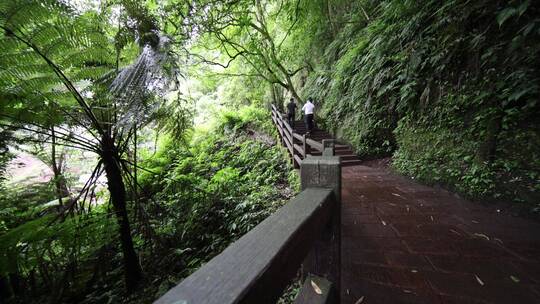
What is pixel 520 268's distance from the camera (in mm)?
1704

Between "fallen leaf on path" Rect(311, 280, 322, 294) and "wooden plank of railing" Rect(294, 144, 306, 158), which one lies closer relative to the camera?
"fallen leaf on path" Rect(311, 280, 322, 294)

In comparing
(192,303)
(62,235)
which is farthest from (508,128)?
(62,235)

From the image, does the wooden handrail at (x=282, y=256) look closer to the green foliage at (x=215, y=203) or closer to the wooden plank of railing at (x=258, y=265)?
the wooden plank of railing at (x=258, y=265)

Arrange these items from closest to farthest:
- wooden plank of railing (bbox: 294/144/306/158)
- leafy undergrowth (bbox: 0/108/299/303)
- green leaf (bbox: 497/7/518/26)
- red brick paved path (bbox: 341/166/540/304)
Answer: red brick paved path (bbox: 341/166/540/304) → leafy undergrowth (bbox: 0/108/299/303) → green leaf (bbox: 497/7/518/26) → wooden plank of railing (bbox: 294/144/306/158)

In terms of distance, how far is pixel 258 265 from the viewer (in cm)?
57

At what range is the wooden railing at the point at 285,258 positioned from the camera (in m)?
0.48

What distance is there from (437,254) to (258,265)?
2.05m

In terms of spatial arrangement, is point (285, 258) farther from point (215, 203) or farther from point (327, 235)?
point (215, 203)

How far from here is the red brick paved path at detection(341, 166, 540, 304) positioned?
1504 millimetres

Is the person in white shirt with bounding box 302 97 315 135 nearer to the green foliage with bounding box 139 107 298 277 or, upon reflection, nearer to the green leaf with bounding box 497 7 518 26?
the green foliage with bounding box 139 107 298 277

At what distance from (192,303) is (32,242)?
7.29 feet

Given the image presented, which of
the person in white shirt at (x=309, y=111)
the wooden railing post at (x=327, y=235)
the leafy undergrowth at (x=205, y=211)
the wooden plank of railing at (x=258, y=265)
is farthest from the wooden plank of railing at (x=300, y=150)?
the wooden plank of railing at (x=258, y=265)

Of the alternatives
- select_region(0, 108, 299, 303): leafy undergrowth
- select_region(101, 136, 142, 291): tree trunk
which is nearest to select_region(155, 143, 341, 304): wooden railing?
select_region(0, 108, 299, 303): leafy undergrowth

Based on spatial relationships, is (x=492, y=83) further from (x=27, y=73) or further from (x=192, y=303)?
(x=27, y=73)
